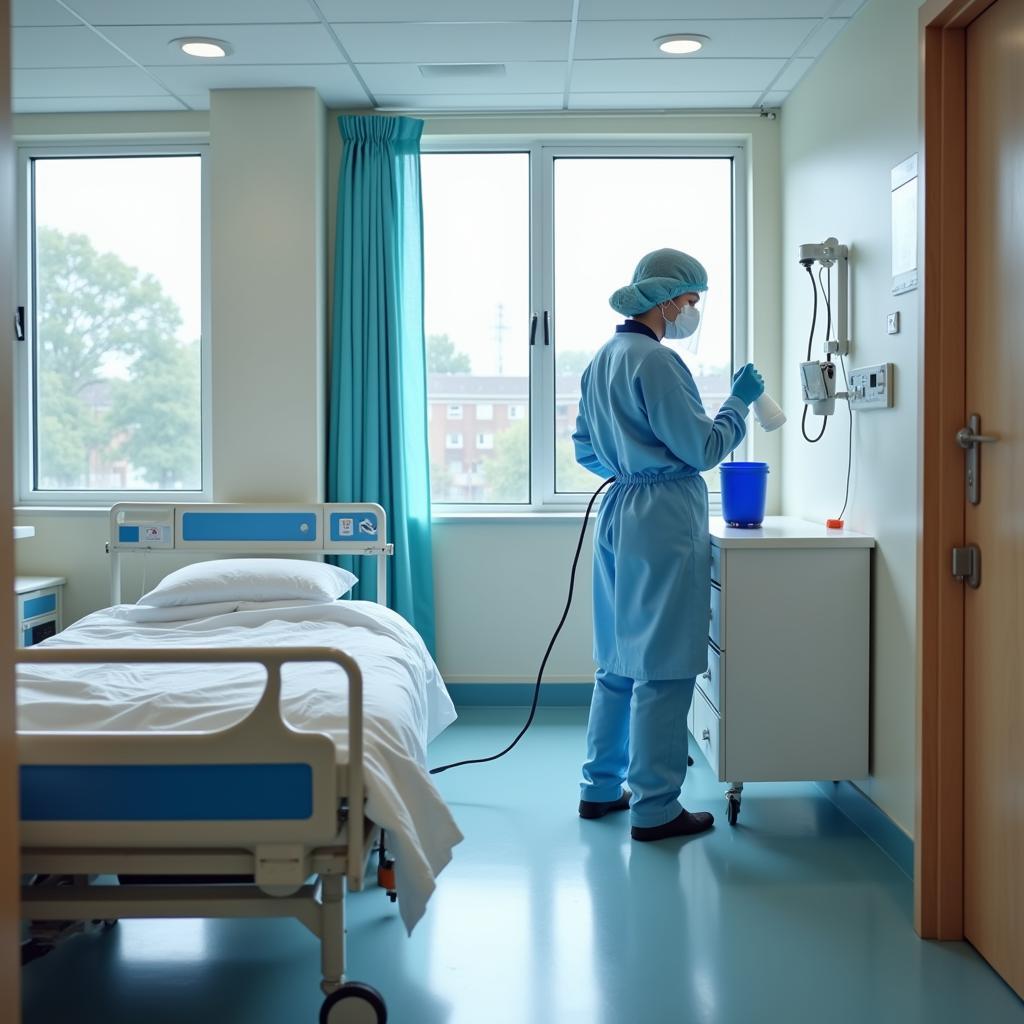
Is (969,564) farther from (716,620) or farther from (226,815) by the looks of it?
(226,815)

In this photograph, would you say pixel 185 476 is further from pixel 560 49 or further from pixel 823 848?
pixel 823 848

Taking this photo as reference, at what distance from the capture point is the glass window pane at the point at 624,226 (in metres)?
4.52

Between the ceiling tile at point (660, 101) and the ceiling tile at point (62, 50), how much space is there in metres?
1.75

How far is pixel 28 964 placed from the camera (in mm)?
2283

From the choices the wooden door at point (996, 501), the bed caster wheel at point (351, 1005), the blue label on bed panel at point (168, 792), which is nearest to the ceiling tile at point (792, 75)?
the wooden door at point (996, 501)

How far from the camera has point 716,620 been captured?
10.3 ft

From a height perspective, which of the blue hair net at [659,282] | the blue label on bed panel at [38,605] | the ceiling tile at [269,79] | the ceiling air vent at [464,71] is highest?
the ceiling tile at [269,79]

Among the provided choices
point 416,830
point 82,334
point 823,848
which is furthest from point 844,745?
point 82,334

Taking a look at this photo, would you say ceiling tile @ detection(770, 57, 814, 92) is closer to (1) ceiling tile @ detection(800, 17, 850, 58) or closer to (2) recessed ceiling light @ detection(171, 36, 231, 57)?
(1) ceiling tile @ detection(800, 17, 850, 58)

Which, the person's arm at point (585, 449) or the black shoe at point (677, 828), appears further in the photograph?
the person's arm at point (585, 449)

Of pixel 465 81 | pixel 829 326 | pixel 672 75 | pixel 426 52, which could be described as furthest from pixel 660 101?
pixel 829 326

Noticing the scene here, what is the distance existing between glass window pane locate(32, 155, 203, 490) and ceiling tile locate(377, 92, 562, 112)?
0.96 meters

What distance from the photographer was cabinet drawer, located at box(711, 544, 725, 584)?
3047mm

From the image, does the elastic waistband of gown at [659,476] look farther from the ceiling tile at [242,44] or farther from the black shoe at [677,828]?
the ceiling tile at [242,44]
